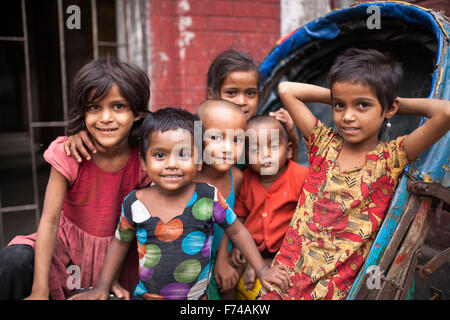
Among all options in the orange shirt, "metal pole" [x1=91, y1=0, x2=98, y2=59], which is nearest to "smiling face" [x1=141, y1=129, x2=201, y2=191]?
the orange shirt

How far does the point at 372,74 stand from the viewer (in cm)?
152

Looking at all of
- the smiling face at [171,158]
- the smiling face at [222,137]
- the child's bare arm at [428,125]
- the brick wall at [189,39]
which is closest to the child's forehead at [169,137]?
the smiling face at [171,158]

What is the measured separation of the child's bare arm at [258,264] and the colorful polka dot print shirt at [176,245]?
88 mm

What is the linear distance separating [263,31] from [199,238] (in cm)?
272

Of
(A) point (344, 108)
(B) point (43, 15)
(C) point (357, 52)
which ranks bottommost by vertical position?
(A) point (344, 108)

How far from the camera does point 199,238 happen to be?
63.8 inches

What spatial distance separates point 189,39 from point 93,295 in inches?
100

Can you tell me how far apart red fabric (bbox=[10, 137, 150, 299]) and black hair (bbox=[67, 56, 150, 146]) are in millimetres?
150

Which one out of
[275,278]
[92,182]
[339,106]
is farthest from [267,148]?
[92,182]

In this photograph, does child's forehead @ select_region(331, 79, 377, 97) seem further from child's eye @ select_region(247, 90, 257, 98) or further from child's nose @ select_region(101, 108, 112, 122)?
child's nose @ select_region(101, 108, 112, 122)
